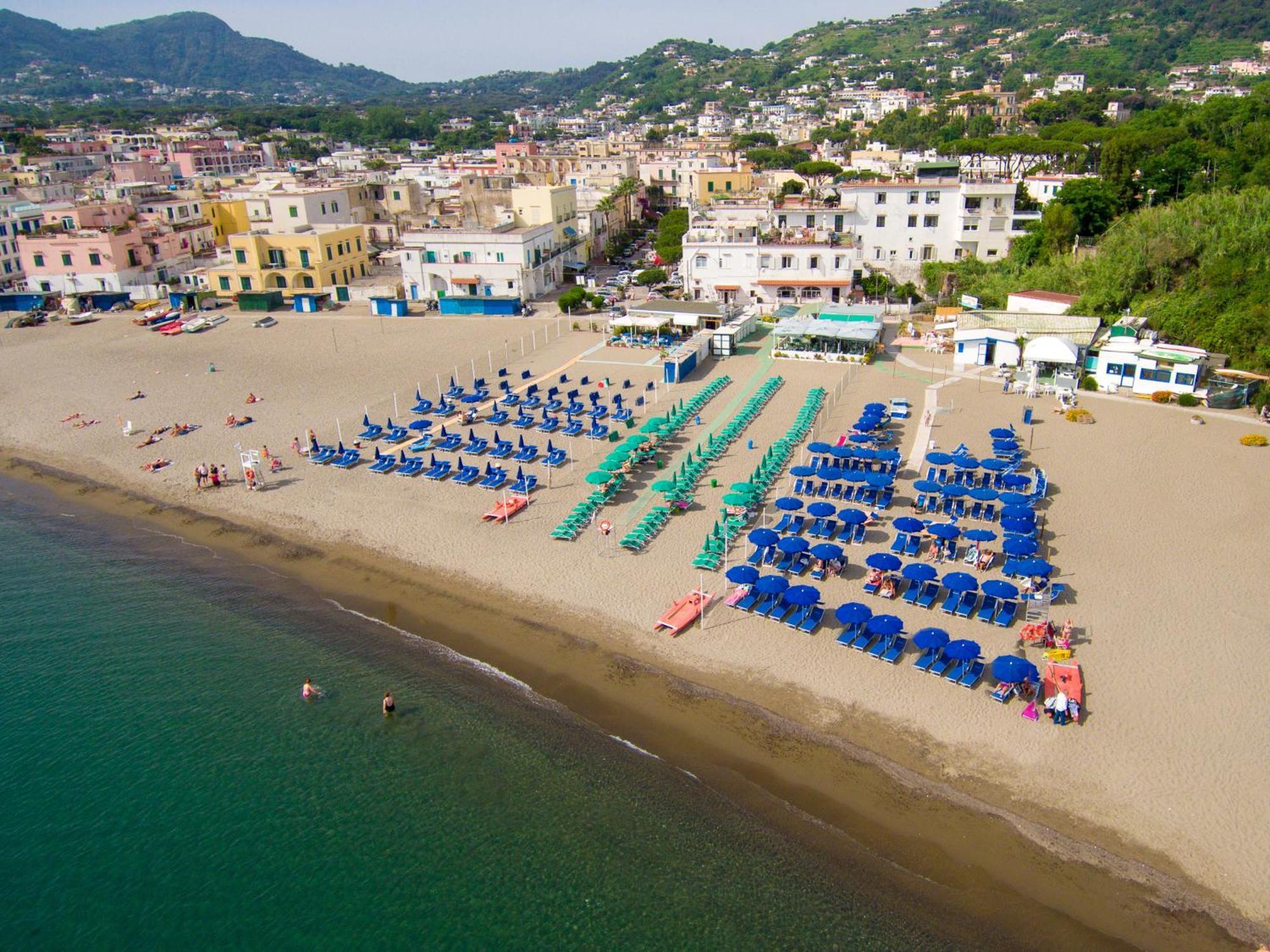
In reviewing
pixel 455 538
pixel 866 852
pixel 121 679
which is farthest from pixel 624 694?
pixel 121 679

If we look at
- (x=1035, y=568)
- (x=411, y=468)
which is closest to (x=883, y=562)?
(x=1035, y=568)

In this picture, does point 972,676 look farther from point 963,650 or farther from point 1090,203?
point 1090,203

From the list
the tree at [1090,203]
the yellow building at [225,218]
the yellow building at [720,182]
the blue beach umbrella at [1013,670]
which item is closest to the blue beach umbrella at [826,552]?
the blue beach umbrella at [1013,670]

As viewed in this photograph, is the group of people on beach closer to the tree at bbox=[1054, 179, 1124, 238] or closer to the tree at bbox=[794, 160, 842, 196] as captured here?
the tree at bbox=[1054, 179, 1124, 238]

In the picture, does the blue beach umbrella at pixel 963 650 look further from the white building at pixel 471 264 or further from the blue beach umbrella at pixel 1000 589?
the white building at pixel 471 264

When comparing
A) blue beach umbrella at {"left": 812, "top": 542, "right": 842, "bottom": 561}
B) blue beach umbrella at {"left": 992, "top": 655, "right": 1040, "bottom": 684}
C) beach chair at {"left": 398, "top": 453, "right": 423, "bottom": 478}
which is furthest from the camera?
beach chair at {"left": 398, "top": 453, "right": 423, "bottom": 478}

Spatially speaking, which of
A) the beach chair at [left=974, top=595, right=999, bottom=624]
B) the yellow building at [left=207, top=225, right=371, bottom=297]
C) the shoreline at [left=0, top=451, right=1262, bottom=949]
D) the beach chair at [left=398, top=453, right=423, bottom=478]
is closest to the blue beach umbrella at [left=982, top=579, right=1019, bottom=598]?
the beach chair at [left=974, top=595, right=999, bottom=624]
